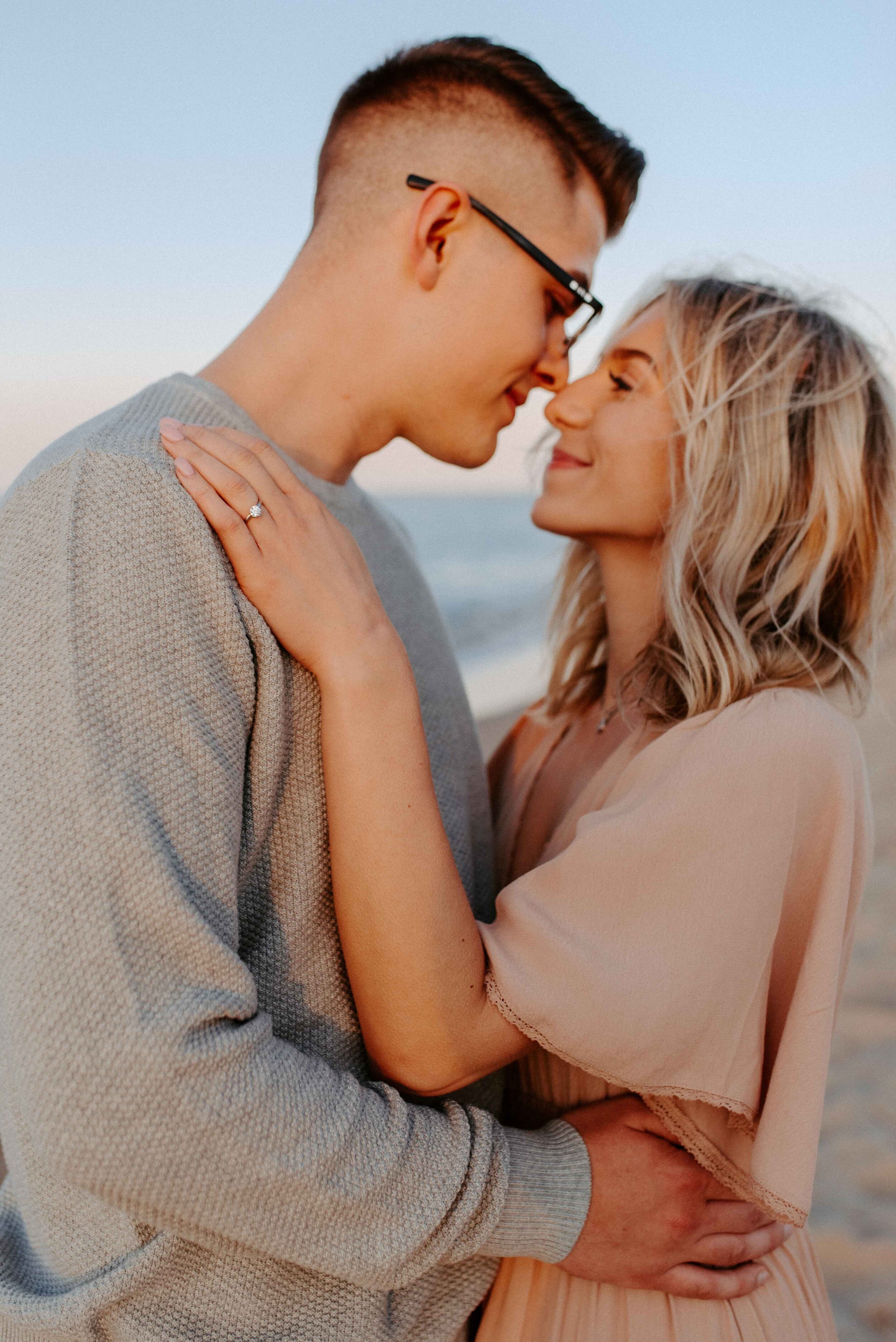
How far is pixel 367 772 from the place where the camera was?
1.44 meters

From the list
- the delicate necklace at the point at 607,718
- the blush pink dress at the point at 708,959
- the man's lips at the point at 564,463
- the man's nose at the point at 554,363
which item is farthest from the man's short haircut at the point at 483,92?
the blush pink dress at the point at 708,959

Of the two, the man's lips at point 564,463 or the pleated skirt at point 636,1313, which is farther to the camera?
the man's lips at point 564,463

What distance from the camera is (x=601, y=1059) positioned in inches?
61.1

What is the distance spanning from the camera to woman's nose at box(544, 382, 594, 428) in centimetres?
241

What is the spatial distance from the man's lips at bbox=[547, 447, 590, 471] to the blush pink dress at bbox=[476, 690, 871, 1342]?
89cm

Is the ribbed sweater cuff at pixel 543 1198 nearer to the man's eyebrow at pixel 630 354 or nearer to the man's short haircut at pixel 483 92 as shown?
the man's eyebrow at pixel 630 354

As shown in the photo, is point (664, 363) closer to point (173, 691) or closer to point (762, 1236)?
point (173, 691)

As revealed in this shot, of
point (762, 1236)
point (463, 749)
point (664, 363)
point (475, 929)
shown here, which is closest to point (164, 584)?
point (475, 929)

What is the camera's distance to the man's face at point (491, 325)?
2.02 meters

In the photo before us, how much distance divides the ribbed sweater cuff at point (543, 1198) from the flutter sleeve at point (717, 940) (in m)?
0.17

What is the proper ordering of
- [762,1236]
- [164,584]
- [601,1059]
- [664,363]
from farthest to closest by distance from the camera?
1. [664,363]
2. [762,1236]
3. [601,1059]
4. [164,584]

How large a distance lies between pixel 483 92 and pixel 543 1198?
2124 mm

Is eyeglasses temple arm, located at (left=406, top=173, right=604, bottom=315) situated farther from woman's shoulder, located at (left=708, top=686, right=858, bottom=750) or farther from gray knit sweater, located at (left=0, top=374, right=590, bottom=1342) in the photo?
woman's shoulder, located at (left=708, top=686, right=858, bottom=750)

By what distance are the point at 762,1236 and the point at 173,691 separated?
1467mm
